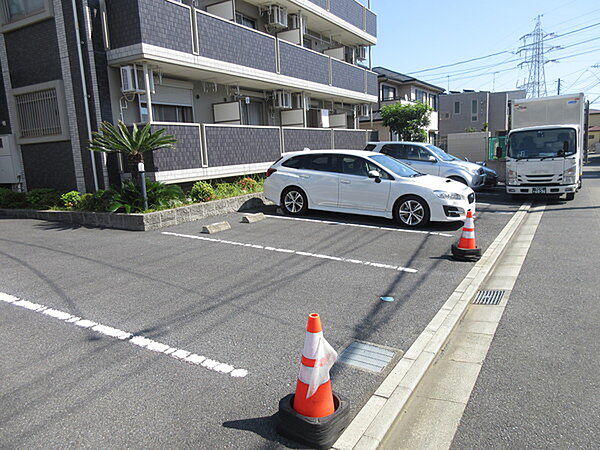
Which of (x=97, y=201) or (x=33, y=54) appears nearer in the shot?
(x=97, y=201)

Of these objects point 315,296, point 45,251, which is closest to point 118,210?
point 45,251

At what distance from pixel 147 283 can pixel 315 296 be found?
224 centimetres

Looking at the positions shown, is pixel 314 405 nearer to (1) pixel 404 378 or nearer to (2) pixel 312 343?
(2) pixel 312 343

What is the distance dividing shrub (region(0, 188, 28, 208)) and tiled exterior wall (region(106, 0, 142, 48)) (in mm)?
4686

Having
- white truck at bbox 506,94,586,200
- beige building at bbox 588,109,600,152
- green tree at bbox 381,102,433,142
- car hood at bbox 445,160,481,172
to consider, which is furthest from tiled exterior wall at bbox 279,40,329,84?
beige building at bbox 588,109,600,152

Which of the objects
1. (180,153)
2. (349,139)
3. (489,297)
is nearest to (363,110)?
(349,139)

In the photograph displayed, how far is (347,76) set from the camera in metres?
18.8

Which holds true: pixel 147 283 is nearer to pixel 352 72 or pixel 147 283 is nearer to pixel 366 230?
pixel 366 230

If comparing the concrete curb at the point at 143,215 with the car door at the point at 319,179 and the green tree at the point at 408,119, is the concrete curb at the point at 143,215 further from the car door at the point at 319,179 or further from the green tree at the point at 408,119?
the green tree at the point at 408,119

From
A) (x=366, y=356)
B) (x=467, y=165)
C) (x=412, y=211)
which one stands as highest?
(x=467, y=165)

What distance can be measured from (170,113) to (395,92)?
2687cm

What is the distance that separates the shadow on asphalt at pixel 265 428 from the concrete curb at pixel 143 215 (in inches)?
262

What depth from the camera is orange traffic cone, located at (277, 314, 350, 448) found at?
265cm

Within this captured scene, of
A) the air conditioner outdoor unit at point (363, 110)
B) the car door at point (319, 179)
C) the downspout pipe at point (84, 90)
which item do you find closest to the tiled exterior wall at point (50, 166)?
the downspout pipe at point (84, 90)
